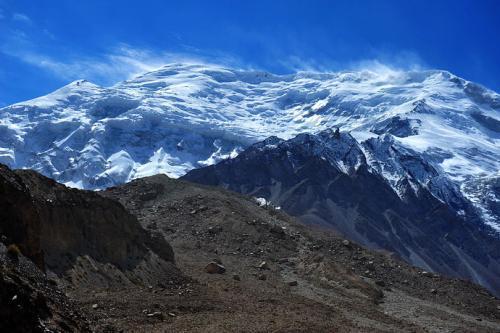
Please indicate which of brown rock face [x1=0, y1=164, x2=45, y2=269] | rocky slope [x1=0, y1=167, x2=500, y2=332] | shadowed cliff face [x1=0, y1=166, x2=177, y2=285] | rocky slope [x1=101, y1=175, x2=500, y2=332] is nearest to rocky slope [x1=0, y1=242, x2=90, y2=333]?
Result: rocky slope [x1=0, y1=167, x2=500, y2=332]

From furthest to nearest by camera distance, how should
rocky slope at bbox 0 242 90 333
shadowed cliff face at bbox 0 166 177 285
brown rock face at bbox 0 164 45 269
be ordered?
shadowed cliff face at bbox 0 166 177 285
brown rock face at bbox 0 164 45 269
rocky slope at bbox 0 242 90 333

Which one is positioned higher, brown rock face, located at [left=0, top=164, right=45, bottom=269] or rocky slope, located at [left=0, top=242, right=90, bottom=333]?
brown rock face, located at [left=0, top=164, right=45, bottom=269]

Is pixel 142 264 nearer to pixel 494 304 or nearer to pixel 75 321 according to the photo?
pixel 75 321

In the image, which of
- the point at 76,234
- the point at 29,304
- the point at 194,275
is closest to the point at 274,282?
the point at 194,275

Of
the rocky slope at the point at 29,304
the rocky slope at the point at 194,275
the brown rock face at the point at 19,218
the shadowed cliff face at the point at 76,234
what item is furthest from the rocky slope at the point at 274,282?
the rocky slope at the point at 29,304

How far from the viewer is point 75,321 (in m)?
18.0

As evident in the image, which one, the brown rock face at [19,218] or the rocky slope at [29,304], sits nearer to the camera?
the rocky slope at [29,304]

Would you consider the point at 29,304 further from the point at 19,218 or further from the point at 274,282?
the point at 274,282

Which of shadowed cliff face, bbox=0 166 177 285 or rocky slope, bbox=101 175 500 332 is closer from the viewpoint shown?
shadowed cliff face, bbox=0 166 177 285

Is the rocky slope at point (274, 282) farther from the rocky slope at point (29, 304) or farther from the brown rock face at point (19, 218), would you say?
the rocky slope at point (29, 304)

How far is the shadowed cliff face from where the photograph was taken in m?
25.8

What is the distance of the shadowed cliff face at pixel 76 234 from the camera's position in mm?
25766

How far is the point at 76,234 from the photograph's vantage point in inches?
1411

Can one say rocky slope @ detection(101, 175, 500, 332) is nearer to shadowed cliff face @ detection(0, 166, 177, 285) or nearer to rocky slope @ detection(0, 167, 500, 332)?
rocky slope @ detection(0, 167, 500, 332)
